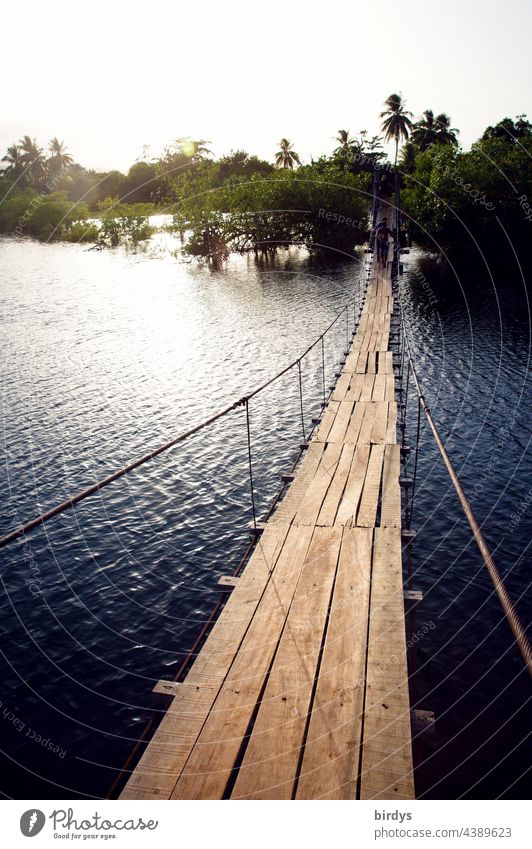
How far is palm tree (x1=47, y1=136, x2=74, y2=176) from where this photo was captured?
371 ft

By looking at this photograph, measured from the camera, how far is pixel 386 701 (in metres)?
5.75

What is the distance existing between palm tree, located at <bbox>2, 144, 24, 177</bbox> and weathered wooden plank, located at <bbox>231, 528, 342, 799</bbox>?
117522 millimetres

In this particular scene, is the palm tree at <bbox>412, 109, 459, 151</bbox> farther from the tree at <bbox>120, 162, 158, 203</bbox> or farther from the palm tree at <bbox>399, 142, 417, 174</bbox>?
the tree at <bbox>120, 162, 158, 203</bbox>

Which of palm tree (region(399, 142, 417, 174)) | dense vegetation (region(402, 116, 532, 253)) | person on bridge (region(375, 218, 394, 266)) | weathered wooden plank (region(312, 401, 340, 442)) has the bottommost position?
weathered wooden plank (region(312, 401, 340, 442))

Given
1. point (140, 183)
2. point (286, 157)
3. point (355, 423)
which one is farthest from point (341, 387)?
point (140, 183)

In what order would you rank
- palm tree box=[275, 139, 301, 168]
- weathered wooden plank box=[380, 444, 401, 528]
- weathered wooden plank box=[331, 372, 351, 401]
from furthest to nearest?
1. palm tree box=[275, 139, 301, 168]
2. weathered wooden plank box=[331, 372, 351, 401]
3. weathered wooden plank box=[380, 444, 401, 528]

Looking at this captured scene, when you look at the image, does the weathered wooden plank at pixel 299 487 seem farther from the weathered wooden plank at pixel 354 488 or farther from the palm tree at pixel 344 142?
the palm tree at pixel 344 142

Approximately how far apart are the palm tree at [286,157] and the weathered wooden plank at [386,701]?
299ft

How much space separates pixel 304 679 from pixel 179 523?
8766 mm

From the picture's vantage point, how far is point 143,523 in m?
14.6

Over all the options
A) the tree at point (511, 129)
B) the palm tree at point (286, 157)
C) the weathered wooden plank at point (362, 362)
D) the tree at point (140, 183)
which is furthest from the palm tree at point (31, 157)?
the weathered wooden plank at point (362, 362)

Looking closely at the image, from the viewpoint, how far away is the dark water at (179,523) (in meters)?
9.11

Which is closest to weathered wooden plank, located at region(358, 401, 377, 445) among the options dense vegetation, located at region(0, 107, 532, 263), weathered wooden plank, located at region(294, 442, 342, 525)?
weathered wooden plank, located at region(294, 442, 342, 525)

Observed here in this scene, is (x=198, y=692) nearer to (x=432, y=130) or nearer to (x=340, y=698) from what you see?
(x=340, y=698)
